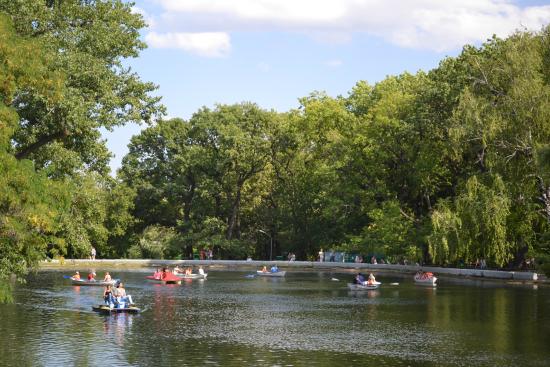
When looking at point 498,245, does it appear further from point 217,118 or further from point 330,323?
point 217,118

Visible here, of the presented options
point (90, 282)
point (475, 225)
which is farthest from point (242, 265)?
point (475, 225)

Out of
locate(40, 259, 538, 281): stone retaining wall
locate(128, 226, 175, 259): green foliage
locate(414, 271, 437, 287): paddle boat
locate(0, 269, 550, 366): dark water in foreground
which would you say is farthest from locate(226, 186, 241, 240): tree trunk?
locate(0, 269, 550, 366): dark water in foreground

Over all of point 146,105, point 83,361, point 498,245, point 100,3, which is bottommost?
point 83,361

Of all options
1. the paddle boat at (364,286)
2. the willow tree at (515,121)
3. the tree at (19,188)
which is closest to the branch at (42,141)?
the tree at (19,188)

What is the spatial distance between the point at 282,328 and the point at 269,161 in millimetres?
64546

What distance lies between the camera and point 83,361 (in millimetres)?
29672

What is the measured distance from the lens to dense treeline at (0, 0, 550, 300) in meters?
35.8

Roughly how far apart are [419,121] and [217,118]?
31830 millimetres

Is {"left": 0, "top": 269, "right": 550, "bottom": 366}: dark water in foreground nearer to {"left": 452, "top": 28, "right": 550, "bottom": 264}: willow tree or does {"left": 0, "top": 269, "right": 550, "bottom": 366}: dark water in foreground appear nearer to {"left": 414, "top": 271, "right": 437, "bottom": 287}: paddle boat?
{"left": 414, "top": 271, "right": 437, "bottom": 287}: paddle boat

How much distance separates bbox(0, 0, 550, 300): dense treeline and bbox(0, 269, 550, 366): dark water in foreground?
4.23 meters

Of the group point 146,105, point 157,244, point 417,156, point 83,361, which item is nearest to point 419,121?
point 417,156

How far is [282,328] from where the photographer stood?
39.8 m

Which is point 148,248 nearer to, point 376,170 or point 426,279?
Result: point 376,170

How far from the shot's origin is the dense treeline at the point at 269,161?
118 feet
